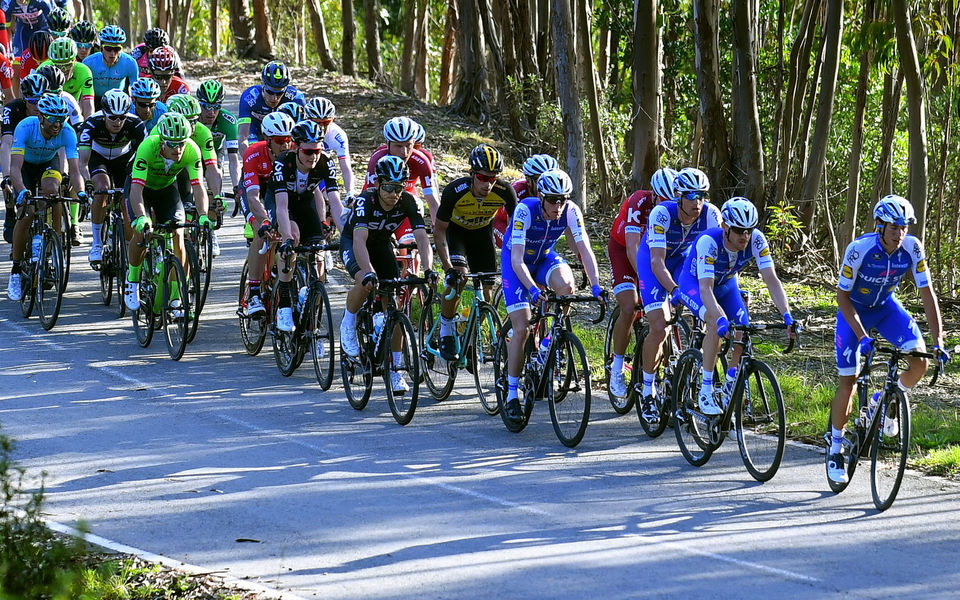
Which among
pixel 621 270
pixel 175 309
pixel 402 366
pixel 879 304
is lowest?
pixel 402 366

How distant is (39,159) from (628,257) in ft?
23.9

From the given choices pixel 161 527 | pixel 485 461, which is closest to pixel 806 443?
pixel 485 461

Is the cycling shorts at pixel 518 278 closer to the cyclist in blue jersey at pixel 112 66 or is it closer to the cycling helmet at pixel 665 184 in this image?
the cycling helmet at pixel 665 184

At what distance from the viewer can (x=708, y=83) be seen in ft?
63.2

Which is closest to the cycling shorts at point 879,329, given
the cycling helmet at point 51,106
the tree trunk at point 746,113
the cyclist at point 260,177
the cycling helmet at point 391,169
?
the cycling helmet at point 391,169

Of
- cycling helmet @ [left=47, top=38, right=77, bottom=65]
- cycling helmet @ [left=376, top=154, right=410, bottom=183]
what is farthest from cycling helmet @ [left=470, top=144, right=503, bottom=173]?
cycling helmet @ [left=47, top=38, right=77, bottom=65]

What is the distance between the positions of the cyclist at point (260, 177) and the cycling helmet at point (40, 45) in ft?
26.7

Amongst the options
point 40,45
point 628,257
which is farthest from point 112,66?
point 628,257

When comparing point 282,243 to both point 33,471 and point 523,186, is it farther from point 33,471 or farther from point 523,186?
point 33,471

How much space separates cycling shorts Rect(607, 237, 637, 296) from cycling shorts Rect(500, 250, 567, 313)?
0.53 meters

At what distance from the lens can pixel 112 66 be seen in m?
17.5

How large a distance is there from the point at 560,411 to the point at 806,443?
6.92 feet

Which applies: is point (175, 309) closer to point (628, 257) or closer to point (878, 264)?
point (628, 257)

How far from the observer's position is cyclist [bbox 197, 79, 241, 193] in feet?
48.7
